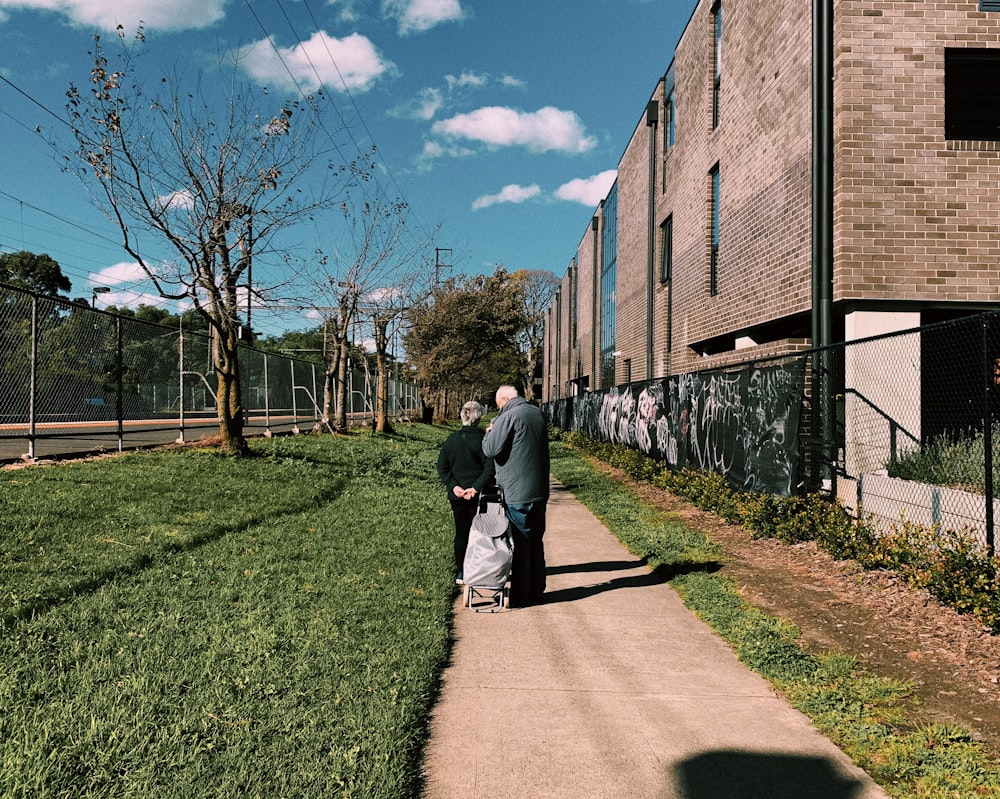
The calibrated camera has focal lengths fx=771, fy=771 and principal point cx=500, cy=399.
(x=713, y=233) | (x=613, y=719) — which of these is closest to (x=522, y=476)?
(x=613, y=719)

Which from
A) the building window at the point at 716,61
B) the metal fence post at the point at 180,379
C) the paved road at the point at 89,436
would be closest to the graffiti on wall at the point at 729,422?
the building window at the point at 716,61

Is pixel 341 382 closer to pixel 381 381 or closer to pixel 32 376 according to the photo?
pixel 381 381

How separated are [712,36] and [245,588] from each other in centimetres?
1411

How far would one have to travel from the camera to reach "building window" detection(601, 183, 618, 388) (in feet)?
95.3

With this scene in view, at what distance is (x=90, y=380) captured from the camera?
11.8 metres

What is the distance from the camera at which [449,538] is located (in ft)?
28.7

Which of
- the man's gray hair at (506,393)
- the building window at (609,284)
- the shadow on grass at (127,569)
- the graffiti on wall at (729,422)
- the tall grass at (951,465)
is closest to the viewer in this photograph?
the shadow on grass at (127,569)

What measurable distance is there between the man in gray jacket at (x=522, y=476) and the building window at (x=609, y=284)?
22120 mm

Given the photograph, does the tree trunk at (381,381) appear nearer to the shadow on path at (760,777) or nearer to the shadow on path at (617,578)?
the shadow on path at (617,578)

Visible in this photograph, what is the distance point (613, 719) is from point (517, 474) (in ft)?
8.05

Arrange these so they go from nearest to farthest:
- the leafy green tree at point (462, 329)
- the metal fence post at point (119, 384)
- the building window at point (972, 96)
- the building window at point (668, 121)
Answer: the building window at point (972, 96) < the metal fence post at point (119, 384) < the building window at point (668, 121) < the leafy green tree at point (462, 329)

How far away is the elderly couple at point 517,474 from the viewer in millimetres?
6117

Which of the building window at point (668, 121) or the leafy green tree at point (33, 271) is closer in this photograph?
the building window at point (668, 121)

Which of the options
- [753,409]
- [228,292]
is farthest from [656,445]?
[228,292]
